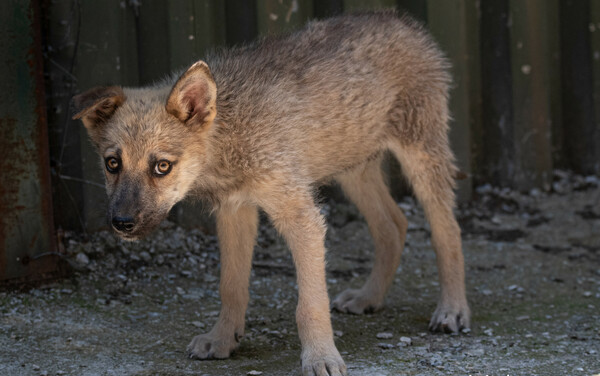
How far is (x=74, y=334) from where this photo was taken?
187 inches

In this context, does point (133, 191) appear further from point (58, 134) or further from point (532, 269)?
point (532, 269)

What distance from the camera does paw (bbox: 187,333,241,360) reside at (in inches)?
179

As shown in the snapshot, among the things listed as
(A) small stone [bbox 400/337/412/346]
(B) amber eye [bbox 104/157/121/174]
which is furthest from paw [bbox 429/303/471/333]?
(B) amber eye [bbox 104/157/121/174]

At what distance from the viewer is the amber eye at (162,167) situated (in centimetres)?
414

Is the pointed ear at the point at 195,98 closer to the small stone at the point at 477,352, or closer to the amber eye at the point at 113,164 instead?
Result: the amber eye at the point at 113,164

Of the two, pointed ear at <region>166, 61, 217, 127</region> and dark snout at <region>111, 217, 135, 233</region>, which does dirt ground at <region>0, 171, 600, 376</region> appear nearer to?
dark snout at <region>111, 217, 135, 233</region>

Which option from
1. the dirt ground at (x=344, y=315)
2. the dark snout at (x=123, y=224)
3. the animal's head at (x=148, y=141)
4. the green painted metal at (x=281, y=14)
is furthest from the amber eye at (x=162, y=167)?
the green painted metal at (x=281, y=14)

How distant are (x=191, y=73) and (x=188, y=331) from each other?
1.71 metres

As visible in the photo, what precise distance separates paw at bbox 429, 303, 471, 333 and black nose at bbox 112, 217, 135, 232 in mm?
2042

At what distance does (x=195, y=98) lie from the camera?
14.0ft

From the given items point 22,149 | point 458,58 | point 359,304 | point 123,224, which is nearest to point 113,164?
point 123,224

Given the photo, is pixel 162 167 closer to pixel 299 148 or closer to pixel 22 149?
pixel 299 148

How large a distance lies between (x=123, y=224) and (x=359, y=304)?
1.98 m

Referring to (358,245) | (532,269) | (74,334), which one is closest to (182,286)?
(74,334)
